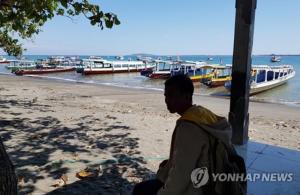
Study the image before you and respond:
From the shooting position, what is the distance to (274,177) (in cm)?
429

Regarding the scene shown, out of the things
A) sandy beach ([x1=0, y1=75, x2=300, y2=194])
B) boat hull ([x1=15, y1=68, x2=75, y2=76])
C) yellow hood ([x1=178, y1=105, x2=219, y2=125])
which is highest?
yellow hood ([x1=178, y1=105, x2=219, y2=125])

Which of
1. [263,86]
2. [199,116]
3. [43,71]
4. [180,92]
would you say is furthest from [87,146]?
[43,71]

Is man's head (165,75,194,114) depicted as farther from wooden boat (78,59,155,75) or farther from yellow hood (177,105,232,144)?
wooden boat (78,59,155,75)

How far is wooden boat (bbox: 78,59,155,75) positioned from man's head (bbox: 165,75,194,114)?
4560cm

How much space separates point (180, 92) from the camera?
226 centimetres

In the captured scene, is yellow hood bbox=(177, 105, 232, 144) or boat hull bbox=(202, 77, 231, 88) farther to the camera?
boat hull bbox=(202, 77, 231, 88)

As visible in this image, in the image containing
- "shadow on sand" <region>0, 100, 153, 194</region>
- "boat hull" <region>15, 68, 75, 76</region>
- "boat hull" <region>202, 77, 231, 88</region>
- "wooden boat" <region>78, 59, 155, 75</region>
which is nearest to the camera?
"shadow on sand" <region>0, 100, 153, 194</region>

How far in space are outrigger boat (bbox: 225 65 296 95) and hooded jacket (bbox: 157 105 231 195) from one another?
83.7 ft

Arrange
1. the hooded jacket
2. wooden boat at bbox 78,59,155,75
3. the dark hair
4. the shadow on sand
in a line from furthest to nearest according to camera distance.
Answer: wooden boat at bbox 78,59,155,75
the shadow on sand
the dark hair
the hooded jacket

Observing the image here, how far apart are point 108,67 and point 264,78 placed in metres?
26.4

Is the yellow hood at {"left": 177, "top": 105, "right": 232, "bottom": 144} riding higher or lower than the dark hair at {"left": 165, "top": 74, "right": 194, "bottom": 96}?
lower

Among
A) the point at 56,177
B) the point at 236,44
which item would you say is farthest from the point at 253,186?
the point at 56,177

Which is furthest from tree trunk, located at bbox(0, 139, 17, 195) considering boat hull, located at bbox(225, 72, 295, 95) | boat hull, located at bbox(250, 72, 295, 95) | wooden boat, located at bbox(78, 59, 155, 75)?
wooden boat, located at bbox(78, 59, 155, 75)

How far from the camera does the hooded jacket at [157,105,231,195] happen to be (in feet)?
6.61
